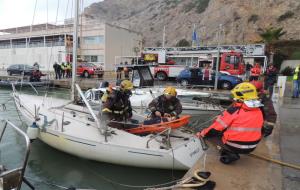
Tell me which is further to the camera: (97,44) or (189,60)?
(97,44)

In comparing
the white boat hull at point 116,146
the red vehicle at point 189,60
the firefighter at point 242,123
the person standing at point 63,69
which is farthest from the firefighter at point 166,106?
the person standing at point 63,69

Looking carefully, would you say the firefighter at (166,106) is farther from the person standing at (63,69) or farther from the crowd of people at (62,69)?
the person standing at (63,69)

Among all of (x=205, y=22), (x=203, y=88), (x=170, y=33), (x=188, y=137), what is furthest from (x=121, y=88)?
(x=170, y=33)

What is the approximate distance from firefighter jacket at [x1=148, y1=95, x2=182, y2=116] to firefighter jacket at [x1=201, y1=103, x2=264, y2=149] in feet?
11.1

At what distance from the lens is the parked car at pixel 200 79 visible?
64.4 ft

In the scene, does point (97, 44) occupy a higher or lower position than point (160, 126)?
higher

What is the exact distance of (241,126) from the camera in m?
4.48

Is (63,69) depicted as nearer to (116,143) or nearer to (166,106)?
(166,106)

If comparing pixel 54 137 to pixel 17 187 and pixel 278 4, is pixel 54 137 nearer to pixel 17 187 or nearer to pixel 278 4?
pixel 17 187

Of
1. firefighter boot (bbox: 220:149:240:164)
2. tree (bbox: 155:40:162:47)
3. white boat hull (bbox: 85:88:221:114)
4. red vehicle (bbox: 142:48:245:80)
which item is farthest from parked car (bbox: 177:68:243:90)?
tree (bbox: 155:40:162:47)

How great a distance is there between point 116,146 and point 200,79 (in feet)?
47.2

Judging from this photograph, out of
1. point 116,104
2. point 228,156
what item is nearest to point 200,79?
point 116,104

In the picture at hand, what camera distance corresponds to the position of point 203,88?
2012 cm

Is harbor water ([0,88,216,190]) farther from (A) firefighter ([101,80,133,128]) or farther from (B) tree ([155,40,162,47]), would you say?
(B) tree ([155,40,162,47])
